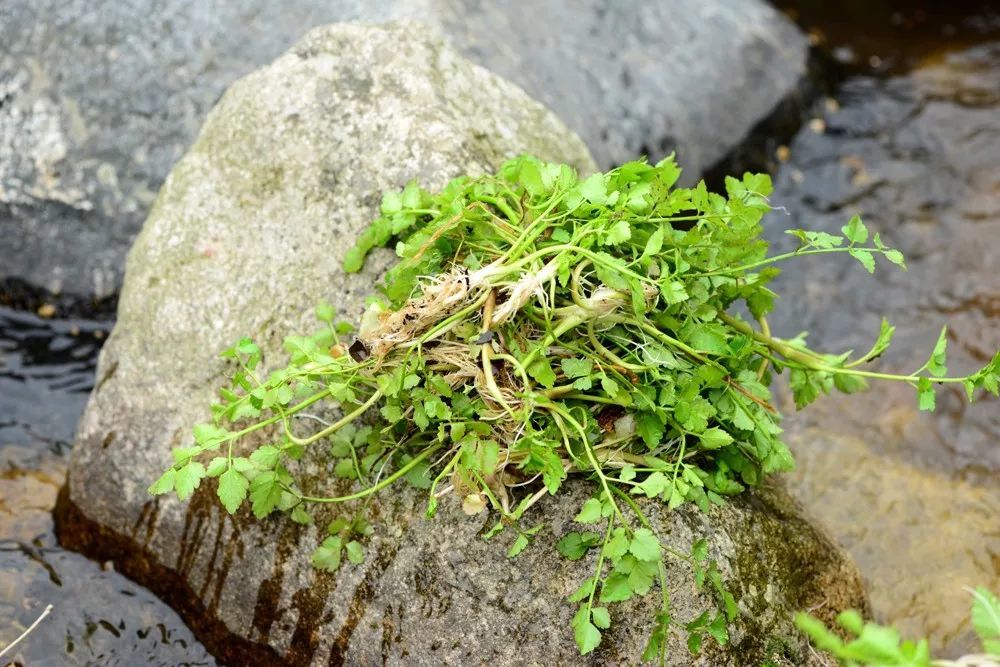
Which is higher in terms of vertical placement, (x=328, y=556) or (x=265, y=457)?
(x=265, y=457)

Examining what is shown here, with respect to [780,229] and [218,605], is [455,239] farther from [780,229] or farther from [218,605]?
[780,229]

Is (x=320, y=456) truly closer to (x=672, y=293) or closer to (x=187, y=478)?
(x=187, y=478)

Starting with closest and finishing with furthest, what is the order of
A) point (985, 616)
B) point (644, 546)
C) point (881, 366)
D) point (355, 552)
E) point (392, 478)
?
point (985, 616) < point (644, 546) < point (392, 478) < point (355, 552) < point (881, 366)

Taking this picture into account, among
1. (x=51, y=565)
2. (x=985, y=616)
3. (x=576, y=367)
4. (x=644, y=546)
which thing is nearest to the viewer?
(x=985, y=616)

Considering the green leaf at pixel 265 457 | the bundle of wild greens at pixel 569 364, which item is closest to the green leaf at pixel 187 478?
the bundle of wild greens at pixel 569 364

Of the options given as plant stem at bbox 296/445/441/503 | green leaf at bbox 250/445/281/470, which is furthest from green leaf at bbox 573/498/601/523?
green leaf at bbox 250/445/281/470

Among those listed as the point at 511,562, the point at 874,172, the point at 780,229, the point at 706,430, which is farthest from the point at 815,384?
the point at 874,172

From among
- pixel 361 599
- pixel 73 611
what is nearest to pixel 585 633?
pixel 361 599
